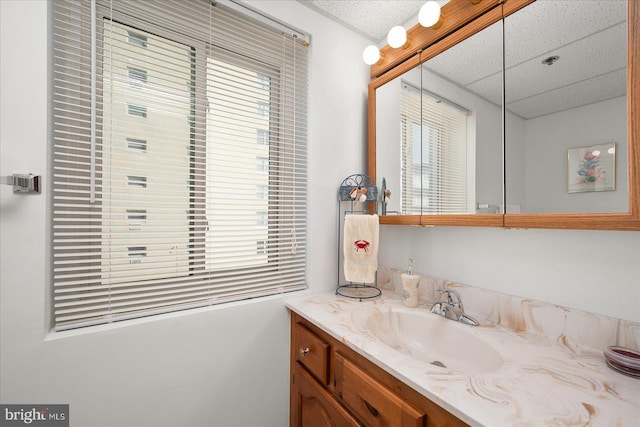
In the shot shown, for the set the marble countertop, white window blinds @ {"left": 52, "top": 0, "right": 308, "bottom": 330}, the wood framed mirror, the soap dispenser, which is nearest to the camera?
the marble countertop

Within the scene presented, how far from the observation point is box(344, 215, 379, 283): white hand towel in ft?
4.06

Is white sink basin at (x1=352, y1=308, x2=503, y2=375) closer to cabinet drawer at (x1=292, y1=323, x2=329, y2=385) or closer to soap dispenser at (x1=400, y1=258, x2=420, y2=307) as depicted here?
soap dispenser at (x1=400, y1=258, x2=420, y2=307)

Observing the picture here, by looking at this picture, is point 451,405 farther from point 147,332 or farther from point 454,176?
point 147,332

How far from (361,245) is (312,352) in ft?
1.68

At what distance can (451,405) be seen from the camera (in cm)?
55

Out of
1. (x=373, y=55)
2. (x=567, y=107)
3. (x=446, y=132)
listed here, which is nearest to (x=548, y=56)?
(x=567, y=107)

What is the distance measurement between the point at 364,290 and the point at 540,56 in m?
1.18

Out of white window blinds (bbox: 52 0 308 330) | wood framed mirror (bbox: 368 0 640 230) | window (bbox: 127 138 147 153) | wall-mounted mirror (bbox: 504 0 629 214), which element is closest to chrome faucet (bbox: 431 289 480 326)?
wood framed mirror (bbox: 368 0 640 230)

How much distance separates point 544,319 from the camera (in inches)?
34.7

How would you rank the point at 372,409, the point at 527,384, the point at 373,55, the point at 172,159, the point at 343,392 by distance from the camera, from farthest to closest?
1. the point at 373,55
2. the point at 172,159
3. the point at 343,392
4. the point at 372,409
5. the point at 527,384

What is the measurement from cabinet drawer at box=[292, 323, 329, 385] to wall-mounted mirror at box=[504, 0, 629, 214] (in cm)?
85

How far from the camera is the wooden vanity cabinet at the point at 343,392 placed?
652 millimetres

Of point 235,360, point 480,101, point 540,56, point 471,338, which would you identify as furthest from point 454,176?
point 235,360

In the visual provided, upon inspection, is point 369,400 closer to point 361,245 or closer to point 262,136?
point 361,245
